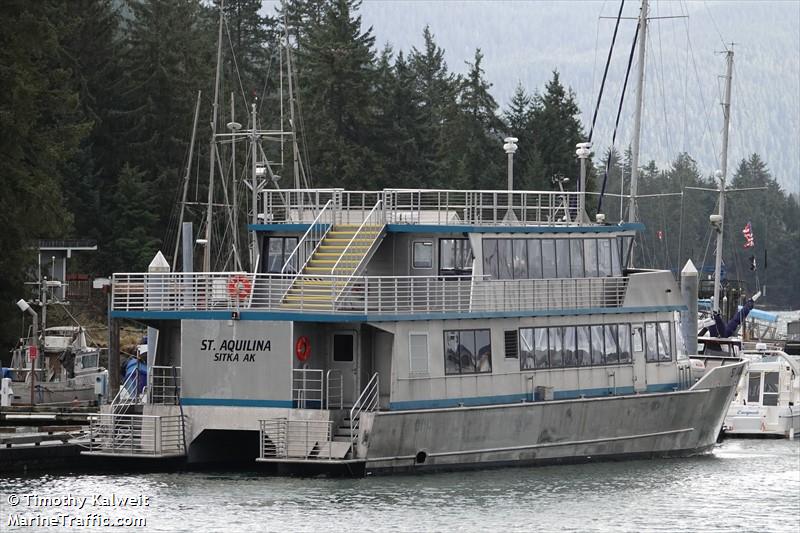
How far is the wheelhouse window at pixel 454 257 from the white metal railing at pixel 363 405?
3492mm

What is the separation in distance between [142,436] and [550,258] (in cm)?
1038

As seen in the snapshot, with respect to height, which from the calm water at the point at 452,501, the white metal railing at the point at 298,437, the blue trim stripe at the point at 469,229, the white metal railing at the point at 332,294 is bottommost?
the calm water at the point at 452,501

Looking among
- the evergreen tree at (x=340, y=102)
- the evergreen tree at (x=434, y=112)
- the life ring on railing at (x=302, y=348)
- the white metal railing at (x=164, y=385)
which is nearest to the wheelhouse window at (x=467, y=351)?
the life ring on railing at (x=302, y=348)

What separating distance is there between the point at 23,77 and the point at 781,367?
24.7 m

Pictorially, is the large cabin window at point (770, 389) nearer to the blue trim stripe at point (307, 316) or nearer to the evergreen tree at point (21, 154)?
the blue trim stripe at point (307, 316)

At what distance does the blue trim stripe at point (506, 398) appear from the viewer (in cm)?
3586

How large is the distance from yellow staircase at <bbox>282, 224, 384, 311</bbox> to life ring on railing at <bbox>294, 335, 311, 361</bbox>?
698 millimetres

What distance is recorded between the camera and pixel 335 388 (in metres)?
36.2

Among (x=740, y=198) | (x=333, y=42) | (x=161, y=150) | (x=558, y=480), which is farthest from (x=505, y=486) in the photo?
(x=740, y=198)

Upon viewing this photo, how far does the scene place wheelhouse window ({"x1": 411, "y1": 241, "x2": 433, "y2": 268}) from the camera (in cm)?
3809

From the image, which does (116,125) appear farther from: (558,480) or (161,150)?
(558,480)

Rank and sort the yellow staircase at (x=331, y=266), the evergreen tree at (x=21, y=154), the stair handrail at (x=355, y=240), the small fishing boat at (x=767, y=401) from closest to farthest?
the yellow staircase at (x=331, y=266) → the stair handrail at (x=355, y=240) → the evergreen tree at (x=21, y=154) → the small fishing boat at (x=767, y=401)

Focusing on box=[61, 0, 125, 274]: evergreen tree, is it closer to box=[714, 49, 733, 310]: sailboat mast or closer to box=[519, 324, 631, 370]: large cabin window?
box=[714, 49, 733, 310]: sailboat mast

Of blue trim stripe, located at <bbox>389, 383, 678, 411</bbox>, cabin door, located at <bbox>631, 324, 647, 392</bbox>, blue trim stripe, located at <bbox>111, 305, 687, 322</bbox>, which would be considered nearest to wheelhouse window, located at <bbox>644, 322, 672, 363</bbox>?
cabin door, located at <bbox>631, 324, 647, 392</bbox>
